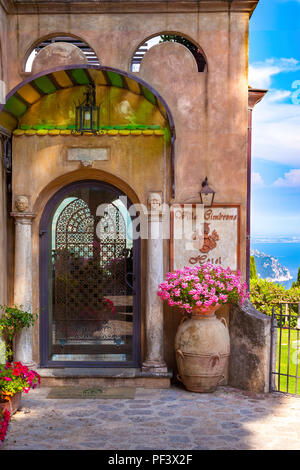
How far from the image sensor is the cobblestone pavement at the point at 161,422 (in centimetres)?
516

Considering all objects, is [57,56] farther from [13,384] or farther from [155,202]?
[13,384]

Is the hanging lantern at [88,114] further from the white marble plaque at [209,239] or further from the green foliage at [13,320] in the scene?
the green foliage at [13,320]

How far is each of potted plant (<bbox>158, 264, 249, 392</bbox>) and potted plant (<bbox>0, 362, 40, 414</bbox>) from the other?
2.05 meters

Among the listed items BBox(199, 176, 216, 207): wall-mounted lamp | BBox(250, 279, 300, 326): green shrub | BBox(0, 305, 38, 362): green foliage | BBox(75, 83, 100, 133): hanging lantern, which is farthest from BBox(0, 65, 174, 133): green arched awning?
BBox(250, 279, 300, 326): green shrub

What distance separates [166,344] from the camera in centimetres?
746

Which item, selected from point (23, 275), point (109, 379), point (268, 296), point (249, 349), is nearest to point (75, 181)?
point (23, 275)

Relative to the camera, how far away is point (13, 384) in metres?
5.76

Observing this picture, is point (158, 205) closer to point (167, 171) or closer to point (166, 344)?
point (167, 171)

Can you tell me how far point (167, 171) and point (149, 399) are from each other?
320cm

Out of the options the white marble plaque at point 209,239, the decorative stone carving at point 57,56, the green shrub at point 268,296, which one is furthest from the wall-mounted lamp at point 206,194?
the green shrub at point 268,296

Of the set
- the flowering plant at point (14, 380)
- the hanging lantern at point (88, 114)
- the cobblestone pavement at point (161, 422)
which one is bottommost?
the cobblestone pavement at point (161, 422)

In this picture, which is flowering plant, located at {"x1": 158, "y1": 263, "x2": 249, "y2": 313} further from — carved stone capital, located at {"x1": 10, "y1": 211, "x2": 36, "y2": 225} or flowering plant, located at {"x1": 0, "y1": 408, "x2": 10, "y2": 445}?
flowering plant, located at {"x1": 0, "y1": 408, "x2": 10, "y2": 445}

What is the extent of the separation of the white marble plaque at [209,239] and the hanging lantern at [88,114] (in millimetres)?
1701
